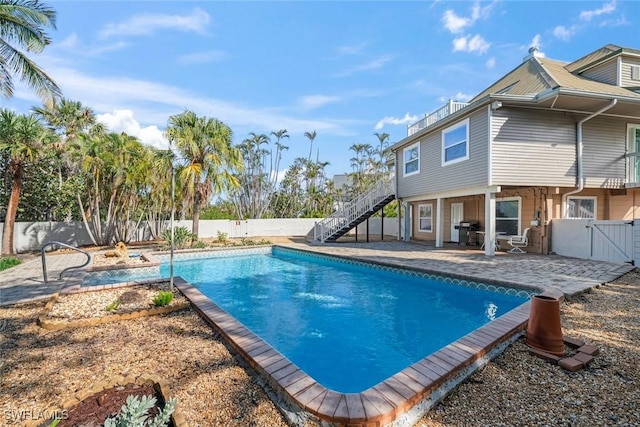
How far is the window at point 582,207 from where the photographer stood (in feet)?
36.6

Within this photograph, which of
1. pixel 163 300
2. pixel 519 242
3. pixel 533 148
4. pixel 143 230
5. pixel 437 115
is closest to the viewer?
pixel 163 300

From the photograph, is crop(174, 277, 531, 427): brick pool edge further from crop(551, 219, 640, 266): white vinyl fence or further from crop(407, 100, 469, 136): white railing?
crop(407, 100, 469, 136): white railing

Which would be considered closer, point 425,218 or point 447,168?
point 447,168

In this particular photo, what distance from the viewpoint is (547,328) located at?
331 centimetres

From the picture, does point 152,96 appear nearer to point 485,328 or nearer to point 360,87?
point 360,87

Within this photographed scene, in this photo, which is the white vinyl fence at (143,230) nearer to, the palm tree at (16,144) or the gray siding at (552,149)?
the palm tree at (16,144)

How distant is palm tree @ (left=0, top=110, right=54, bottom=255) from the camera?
11031 mm

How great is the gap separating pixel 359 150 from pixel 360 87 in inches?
869

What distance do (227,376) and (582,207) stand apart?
1374 cm

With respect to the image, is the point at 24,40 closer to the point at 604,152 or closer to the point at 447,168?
the point at 447,168

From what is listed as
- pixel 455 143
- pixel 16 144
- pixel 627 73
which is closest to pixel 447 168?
pixel 455 143

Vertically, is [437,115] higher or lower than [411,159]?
higher

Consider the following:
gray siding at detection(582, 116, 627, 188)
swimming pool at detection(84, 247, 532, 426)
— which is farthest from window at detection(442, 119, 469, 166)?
swimming pool at detection(84, 247, 532, 426)

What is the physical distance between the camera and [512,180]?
9828 millimetres
